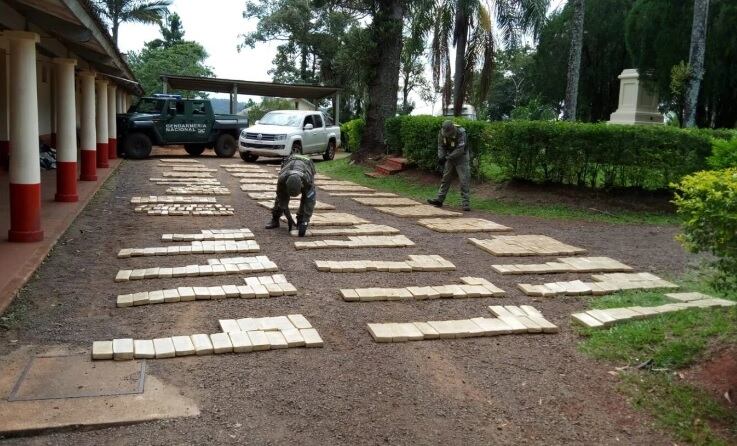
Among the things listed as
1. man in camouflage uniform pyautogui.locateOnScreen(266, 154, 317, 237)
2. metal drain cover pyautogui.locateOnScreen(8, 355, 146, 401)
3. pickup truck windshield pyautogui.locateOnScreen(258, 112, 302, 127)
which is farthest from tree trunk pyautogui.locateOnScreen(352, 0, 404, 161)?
metal drain cover pyautogui.locateOnScreen(8, 355, 146, 401)

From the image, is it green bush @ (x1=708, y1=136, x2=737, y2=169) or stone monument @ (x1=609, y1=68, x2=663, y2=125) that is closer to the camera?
green bush @ (x1=708, y1=136, x2=737, y2=169)

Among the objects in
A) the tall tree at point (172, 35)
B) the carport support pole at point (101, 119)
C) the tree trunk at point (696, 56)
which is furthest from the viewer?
the tall tree at point (172, 35)

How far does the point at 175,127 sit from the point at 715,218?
18.5 metres

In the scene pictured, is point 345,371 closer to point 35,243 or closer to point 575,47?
point 35,243

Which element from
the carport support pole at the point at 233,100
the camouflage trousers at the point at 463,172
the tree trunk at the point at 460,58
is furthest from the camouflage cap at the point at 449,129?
the carport support pole at the point at 233,100

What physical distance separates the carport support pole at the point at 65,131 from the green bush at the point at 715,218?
27.8ft

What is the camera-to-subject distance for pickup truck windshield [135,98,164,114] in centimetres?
2022

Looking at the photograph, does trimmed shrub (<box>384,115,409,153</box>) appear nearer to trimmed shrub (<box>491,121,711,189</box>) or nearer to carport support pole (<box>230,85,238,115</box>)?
trimmed shrub (<box>491,121,711,189</box>)

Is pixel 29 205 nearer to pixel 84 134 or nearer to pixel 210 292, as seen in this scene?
pixel 210 292

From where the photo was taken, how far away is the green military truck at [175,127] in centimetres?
1966

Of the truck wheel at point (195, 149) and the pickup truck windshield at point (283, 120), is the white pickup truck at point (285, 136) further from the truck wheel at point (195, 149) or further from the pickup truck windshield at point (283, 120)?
the truck wheel at point (195, 149)

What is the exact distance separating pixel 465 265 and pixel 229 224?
3.64 metres

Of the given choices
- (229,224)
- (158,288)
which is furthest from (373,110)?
(158,288)

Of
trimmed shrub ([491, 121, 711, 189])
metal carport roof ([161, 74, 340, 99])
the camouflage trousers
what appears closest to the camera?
trimmed shrub ([491, 121, 711, 189])
